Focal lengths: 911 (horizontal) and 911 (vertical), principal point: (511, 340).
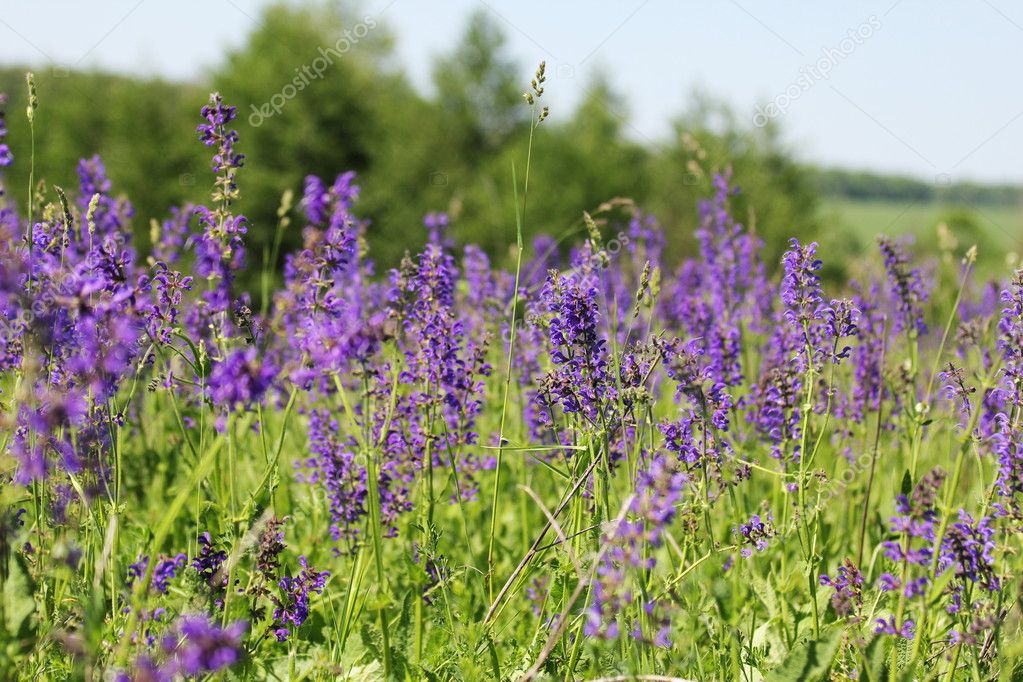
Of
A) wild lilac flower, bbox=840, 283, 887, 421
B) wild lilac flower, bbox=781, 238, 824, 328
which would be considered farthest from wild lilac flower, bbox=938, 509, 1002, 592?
wild lilac flower, bbox=840, 283, 887, 421

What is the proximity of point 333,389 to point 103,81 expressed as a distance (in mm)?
46225

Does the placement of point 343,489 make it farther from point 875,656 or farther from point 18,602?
point 875,656

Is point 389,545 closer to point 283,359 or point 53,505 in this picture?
point 53,505

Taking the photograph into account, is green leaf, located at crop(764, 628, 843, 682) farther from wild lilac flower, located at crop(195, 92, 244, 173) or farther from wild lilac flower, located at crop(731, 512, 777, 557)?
wild lilac flower, located at crop(195, 92, 244, 173)

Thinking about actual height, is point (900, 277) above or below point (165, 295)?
above

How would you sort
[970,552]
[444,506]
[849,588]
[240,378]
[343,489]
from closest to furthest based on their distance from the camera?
[240,378] → [970,552] → [849,588] → [343,489] → [444,506]

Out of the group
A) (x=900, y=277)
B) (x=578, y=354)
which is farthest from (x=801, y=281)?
(x=900, y=277)

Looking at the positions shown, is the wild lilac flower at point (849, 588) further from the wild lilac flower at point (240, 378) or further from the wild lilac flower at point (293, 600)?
the wild lilac flower at point (240, 378)

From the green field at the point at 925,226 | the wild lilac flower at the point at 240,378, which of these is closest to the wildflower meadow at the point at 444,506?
the wild lilac flower at the point at 240,378

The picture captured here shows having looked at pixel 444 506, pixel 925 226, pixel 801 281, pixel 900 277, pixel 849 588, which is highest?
pixel 925 226

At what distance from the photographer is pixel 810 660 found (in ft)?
7.90

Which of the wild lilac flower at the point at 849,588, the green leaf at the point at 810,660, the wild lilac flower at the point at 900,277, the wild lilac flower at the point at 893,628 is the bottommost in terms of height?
the green leaf at the point at 810,660

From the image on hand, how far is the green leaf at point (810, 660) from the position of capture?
93.9 inches

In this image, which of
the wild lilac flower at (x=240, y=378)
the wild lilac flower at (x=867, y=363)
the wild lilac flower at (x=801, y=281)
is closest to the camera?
the wild lilac flower at (x=240, y=378)
